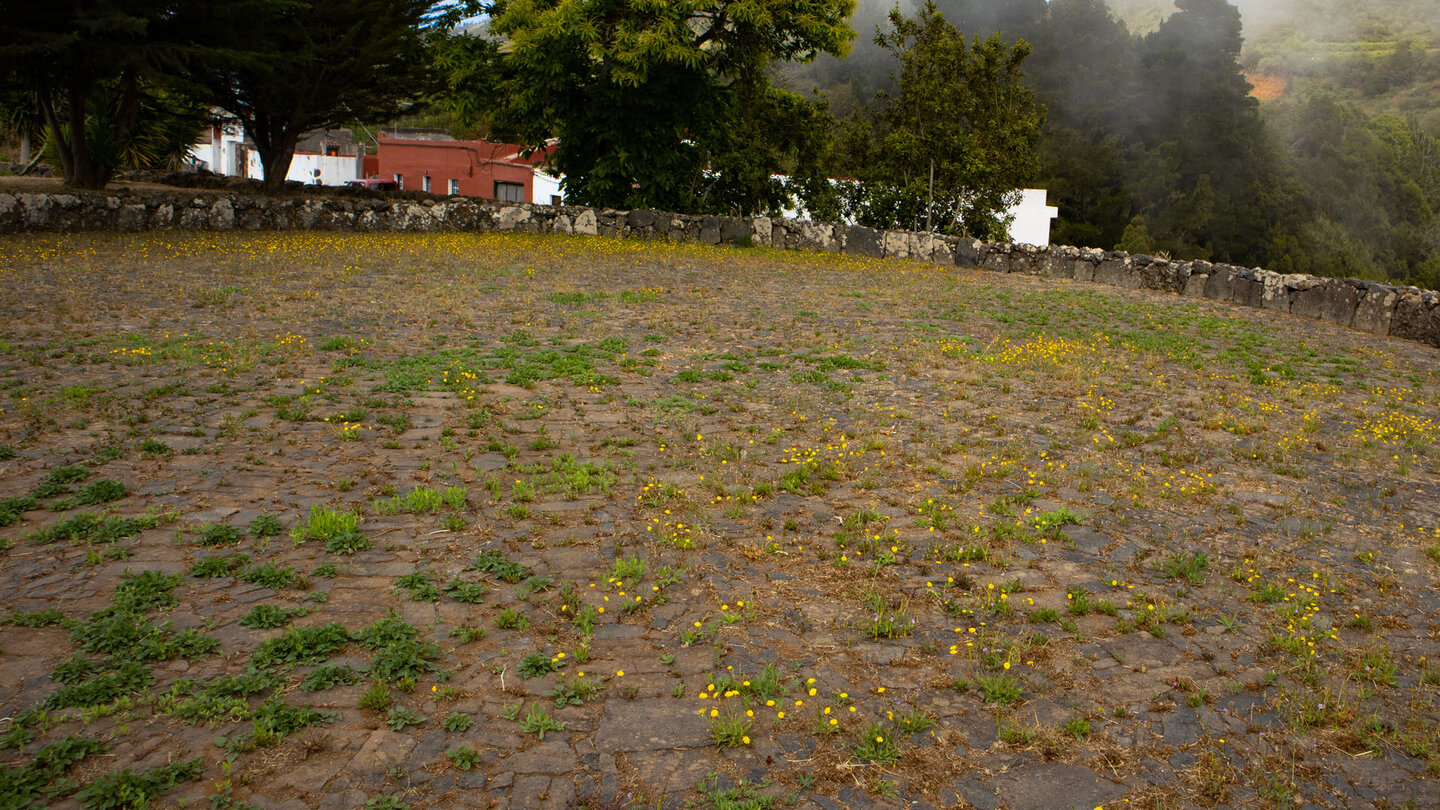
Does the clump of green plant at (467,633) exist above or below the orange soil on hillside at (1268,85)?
below

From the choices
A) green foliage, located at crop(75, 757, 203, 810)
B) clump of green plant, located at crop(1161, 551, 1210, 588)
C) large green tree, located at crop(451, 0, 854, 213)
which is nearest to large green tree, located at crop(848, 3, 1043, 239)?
large green tree, located at crop(451, 0, 854, 213)

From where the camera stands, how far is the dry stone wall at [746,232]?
1548 centimetres

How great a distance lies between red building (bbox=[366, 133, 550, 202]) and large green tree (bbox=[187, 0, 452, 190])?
23.9 metres

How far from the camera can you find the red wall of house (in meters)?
48.1

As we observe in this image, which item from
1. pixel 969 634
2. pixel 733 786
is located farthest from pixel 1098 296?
pixel 733 786

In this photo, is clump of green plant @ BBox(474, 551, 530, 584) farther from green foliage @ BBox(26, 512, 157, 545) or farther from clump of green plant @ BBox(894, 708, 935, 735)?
clump of green plant @ BBox(894, 708, 935, 735)

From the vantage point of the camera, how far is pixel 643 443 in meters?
6.43

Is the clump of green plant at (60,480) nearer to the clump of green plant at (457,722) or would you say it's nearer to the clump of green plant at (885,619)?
the clump of green plant at (457,722)

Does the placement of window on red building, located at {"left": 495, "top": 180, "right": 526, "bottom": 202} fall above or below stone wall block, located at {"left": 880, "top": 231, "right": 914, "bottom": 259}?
above

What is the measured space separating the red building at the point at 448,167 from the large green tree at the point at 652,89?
23928 millimetres

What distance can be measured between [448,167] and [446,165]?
0.14 metres

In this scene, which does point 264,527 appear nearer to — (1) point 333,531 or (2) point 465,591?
(1) point 333,531

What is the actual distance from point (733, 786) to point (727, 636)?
3.12ft

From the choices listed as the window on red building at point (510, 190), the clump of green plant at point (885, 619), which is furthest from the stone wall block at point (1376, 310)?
the window on red building at point (510, 190)
